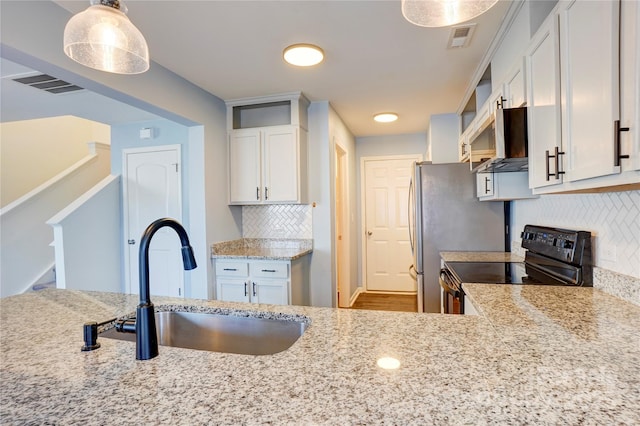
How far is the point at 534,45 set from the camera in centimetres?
153

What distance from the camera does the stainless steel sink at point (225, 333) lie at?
4.13ft

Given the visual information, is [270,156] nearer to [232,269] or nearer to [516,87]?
[232,269]

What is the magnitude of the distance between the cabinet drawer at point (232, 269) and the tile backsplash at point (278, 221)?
0.67 metres

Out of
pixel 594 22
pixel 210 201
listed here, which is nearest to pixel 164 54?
pixel 210 201

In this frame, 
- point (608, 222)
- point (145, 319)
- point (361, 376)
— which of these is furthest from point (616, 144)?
point (145, 319)

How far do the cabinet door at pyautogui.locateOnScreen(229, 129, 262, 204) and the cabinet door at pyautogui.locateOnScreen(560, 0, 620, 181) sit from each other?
2686mm

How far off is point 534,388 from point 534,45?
5.03 ft

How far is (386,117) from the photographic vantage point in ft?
13.1

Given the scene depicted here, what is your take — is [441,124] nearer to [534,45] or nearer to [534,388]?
[534,45]

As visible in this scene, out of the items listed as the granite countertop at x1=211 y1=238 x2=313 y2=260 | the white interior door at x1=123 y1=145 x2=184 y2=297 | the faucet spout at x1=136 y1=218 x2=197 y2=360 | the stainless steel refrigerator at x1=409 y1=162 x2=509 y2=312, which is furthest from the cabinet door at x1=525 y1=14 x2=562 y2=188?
the white interior door at x1=123 y1=145 x2=184 y2=297

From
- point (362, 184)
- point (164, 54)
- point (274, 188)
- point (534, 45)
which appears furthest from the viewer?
point (362, 184)

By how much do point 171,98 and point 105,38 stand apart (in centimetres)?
171

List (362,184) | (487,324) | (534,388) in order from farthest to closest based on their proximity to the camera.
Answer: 1. (362,184)
2. (487,324)
3. (534,388)

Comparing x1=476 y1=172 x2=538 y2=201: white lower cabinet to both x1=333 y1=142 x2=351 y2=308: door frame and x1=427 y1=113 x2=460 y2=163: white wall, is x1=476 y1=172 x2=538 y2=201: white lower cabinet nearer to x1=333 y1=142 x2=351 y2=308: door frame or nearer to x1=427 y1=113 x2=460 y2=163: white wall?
x1=427 y1=113 x2=460 y2=163: white wall
